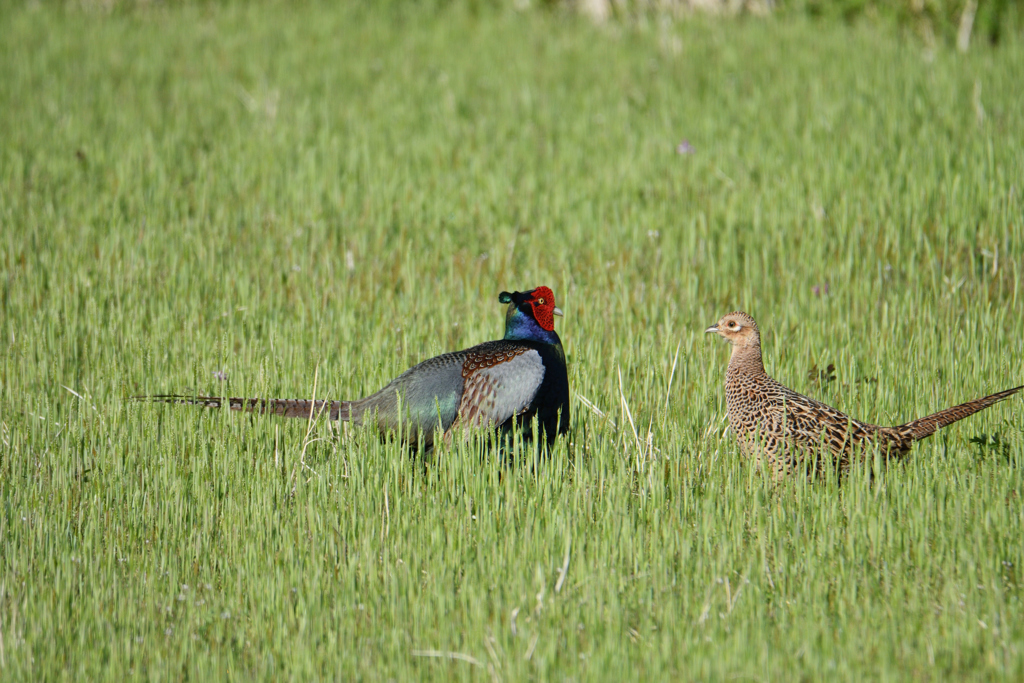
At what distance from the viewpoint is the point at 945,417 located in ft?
13.9

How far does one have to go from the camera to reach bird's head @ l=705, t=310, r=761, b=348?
4.91 meters

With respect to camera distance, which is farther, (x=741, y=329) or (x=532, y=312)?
(x=741, y=329)

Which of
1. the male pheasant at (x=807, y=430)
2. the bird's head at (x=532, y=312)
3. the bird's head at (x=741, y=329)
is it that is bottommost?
the male pheasant at (x=807, y=430)

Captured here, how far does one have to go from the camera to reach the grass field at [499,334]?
321cm

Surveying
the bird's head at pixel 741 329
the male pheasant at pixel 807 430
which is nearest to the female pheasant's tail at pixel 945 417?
the male pheasant at pixel 807 430

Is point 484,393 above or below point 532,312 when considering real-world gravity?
below

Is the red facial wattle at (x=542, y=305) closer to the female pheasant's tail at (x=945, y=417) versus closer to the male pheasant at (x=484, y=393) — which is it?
the male pheasant at (x=484, y=393)

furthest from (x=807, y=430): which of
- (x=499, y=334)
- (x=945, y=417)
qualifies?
(x=499, y=334)

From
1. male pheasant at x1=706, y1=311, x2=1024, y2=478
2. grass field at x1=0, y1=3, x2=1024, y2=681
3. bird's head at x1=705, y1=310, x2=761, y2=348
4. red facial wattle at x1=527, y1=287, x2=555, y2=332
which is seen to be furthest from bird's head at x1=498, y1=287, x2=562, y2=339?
male pheasant at x1=706, y1=311, x2=1024, y2=478

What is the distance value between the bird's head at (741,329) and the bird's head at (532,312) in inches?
32.7

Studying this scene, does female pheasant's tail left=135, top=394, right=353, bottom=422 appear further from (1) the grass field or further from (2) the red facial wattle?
(2) the red facial wattle

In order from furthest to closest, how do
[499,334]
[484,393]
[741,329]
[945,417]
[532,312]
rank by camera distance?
[499,334]
[741,329]
[532,312]
[484,393]
[945,417]

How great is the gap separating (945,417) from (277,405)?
3.00 m

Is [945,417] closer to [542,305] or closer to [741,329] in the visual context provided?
[741,329]
